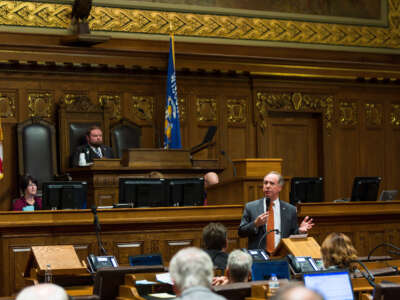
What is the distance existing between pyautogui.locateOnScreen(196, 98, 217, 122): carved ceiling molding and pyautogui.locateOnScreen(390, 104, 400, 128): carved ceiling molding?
3.44 meters

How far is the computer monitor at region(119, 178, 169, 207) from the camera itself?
322 inches

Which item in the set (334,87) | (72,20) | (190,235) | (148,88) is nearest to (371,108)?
(334,87)

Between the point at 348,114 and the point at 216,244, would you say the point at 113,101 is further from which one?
the point at 216,244

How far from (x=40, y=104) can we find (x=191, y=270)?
8425 millimetres

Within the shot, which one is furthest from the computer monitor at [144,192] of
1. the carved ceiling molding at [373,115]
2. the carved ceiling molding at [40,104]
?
the carved ceiling molding at [373,115]

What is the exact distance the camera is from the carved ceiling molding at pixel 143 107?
1212cm

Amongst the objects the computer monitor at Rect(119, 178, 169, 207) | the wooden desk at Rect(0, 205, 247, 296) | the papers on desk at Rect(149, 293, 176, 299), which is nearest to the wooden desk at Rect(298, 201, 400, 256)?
the wooden desk at Rect(0, 205, 247, 296)

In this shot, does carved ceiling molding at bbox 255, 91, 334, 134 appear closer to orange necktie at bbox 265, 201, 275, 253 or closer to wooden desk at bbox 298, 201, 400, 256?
wooden desk at bbox 298, 201, 400, 256

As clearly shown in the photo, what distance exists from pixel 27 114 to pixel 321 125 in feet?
16.4

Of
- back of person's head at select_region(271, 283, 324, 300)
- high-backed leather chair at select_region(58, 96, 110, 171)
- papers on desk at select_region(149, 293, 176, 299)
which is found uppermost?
high-backed leather chair at select_region(58, 96, 110, 171)

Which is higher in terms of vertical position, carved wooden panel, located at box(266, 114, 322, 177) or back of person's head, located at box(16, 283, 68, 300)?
carved wooden panel, located at box(266, 114, 322, 177)

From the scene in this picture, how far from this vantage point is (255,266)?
5418 millimetres

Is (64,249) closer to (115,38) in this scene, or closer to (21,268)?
(21,268)

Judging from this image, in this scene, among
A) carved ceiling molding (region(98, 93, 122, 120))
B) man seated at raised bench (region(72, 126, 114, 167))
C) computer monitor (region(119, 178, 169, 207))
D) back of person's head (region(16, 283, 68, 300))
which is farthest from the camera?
carved ceiling molding (region(98, 93, 122, 120))
